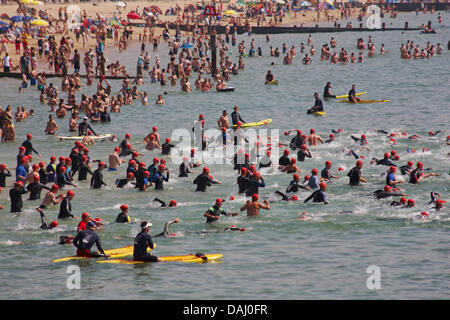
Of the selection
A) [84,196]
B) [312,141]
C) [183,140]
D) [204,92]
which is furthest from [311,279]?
[204,92]

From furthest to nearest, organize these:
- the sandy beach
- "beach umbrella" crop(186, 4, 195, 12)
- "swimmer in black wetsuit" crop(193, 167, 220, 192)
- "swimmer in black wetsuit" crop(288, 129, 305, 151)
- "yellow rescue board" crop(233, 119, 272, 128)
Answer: "beach umbrella" crop(186, 4, 195, 12) < the sandy beach < "yellow rescue board" crop(233, 119, 272, 128) < "swimmer in black wetsuit" crop(288, 129, 305, 151) < "swimmer in black wetsuit" crop(193, 167, 220, 192)

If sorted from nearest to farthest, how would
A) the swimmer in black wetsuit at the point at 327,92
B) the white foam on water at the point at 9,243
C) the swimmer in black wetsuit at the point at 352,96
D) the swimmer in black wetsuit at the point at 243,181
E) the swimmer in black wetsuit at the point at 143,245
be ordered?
the swimmer in black wetsuit at the point at 143,245
the white foam on water at the point at 9,243
the swimmer in black wetsuit at the point at 243,181
the swimmer in black wetsuit at the point at 352,96
the swimmer in black wetsuit at the point at 327,92

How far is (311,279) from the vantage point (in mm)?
19828

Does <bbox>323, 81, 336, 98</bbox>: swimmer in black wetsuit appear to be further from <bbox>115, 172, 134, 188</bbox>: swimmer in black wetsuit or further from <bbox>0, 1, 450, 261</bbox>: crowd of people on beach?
<bbox>115, 172, 134, 188</bbox>: swimmer in black wetsuit

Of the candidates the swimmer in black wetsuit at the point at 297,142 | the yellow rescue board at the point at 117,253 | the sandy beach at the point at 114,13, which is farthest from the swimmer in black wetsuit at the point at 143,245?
the sandy beach at the point at 114,13

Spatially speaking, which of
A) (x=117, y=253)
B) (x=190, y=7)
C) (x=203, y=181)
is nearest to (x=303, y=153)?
(x=203, y=181)

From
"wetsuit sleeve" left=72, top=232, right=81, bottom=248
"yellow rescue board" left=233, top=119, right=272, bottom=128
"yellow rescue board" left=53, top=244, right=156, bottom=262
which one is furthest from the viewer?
"yellow rescue board" left=233, top=119, right=272, bottom=128

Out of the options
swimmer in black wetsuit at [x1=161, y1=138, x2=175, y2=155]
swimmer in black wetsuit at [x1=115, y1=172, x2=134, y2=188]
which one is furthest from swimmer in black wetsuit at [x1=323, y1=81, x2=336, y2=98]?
swimmer in black wetsuit at [x1=115, y1=172, x2=134, y2=188]

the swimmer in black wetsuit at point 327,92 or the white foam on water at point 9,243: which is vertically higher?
the swimmer in black wetsuit at point 327,92

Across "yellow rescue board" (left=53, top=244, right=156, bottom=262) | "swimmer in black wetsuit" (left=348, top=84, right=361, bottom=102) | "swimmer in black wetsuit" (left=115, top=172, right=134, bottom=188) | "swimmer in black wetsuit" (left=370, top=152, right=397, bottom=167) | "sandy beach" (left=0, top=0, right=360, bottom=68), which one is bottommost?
"yellow rescue board" (left=53, top=244, right=156, bottom=262)

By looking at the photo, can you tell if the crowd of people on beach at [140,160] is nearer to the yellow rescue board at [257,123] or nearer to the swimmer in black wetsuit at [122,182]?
the swimmer in black wetsuit at [122,182]

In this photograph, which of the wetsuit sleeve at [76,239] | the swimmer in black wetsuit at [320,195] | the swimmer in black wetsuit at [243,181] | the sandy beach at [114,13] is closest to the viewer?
the wetsuit sleeve at [76,239]

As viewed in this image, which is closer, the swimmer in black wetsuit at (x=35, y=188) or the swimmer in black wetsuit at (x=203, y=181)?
the swimmer in black wetsuit at (x=35, y=188)

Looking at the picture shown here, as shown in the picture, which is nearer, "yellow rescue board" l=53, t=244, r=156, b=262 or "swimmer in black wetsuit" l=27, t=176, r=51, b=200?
"yellow rescue board" l=53, t=244, r=156, b=262
